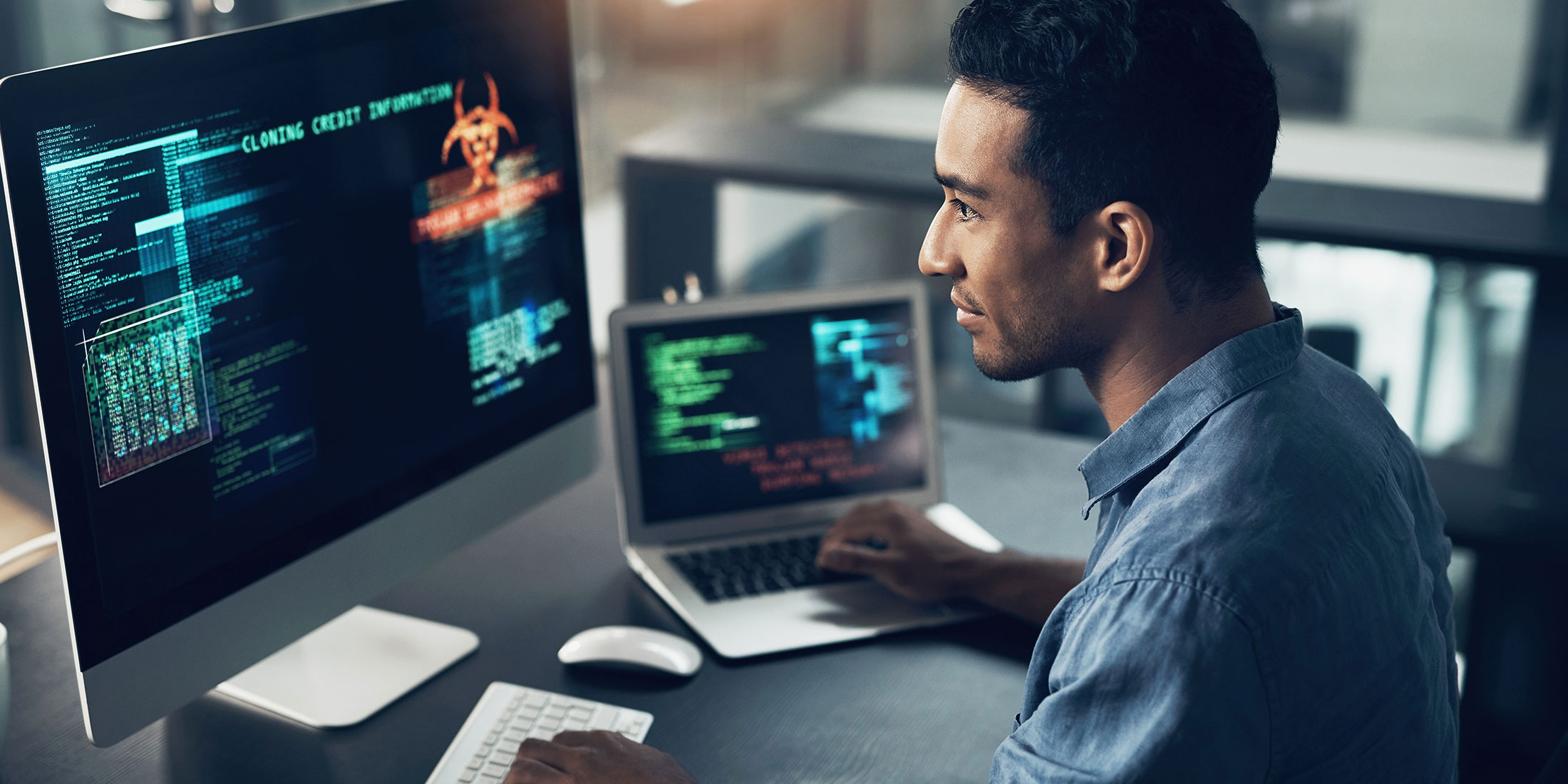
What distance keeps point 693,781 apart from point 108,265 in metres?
0.55

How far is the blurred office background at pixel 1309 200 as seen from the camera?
1.75 metres

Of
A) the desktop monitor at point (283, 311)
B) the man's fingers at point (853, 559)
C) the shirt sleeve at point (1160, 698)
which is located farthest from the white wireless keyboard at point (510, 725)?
the shirt sleeve at point (1160, 698)

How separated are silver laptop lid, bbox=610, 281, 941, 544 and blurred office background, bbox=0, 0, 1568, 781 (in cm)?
47

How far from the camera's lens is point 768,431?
142 cm

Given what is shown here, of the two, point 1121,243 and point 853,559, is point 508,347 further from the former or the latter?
point 1121,243

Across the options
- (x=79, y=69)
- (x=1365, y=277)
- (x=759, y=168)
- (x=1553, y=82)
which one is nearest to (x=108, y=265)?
(x=79, y=69)

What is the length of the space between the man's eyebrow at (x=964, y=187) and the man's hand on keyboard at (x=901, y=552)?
0.45 meters

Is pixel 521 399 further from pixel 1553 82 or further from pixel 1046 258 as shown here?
pixel 1553 82

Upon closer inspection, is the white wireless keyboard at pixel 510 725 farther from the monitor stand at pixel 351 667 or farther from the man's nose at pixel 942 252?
A: the man's nose at pixel 942 252

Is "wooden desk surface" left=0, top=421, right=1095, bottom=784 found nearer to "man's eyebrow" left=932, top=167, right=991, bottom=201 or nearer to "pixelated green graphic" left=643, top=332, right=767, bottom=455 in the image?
"pixelated green graphic" left=643, top=332, right=767, bottom=455

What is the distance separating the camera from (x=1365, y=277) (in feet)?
11.6

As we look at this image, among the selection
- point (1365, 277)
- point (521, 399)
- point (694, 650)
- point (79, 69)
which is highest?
point (79, 69)

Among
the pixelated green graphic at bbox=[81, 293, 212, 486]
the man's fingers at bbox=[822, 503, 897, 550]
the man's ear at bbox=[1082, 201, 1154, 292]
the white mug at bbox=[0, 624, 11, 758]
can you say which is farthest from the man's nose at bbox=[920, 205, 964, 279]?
the white mug at bbox=[0, 624, 11, 758]

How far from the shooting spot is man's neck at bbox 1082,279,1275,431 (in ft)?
3.07
